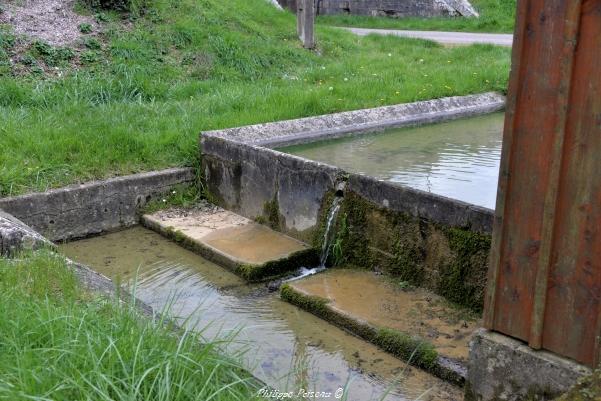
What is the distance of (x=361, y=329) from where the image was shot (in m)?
4.63

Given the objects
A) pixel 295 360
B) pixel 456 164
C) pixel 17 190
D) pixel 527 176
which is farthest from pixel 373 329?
pixel 17 190

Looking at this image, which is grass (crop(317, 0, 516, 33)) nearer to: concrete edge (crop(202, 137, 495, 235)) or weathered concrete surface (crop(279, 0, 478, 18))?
weathered concrete surface (crop(279, 0, 478, 18))

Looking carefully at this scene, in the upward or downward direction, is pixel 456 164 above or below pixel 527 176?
below

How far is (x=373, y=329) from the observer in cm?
457

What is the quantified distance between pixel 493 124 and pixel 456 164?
2.08 m

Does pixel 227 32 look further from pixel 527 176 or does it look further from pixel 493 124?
pixel 527 176

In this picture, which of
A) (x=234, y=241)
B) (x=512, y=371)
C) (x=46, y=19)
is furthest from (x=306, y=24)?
(x=512, y=371)

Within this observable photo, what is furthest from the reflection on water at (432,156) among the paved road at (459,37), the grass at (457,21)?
the grass at (457,21)

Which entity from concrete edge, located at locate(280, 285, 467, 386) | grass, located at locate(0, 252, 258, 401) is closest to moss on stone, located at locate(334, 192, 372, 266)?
concrete edge, located at locate(280, 285, 467, 386)

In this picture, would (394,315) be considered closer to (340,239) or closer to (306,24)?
(340,239)

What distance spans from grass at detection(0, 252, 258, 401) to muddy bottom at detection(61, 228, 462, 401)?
0.25m

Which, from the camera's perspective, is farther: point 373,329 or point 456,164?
point 456,164

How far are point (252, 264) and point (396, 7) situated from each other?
55.9 feet

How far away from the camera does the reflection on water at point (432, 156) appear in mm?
6281
